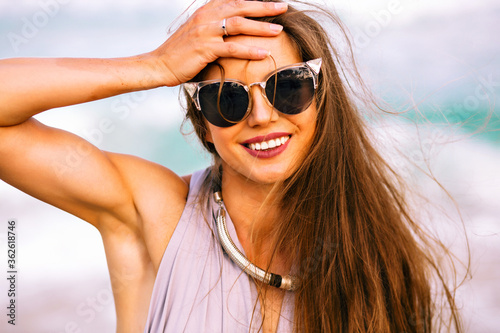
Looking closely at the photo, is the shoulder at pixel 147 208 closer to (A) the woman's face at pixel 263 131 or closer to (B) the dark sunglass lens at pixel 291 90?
(A) the woman's face at pixel 263 131

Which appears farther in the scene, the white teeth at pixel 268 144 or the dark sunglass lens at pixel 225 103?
the white teeth at pixel 268 144

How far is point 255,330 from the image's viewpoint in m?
2.04

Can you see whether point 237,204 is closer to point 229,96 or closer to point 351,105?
point 229,96

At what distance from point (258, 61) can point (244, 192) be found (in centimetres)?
64

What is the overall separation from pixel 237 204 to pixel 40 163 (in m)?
0.91

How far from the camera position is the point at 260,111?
205 cm

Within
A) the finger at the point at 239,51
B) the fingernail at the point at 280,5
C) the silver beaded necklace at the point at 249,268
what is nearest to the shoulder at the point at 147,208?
the silver beaded necklace at the point at 249,268

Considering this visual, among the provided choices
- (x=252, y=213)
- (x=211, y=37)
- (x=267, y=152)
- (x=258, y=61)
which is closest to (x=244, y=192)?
(x=252, y=213)

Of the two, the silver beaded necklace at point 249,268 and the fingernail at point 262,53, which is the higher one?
the fingernail at point 262,53

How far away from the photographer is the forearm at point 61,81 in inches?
74.2

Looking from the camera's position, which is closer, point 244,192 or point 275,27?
point 275,27

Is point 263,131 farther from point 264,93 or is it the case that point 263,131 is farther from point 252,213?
point 252,213

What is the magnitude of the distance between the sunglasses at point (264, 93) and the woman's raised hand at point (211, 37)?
92 mm

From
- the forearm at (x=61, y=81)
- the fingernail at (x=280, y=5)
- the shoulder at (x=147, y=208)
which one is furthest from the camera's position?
the shoulder at (x=147, y=208)
